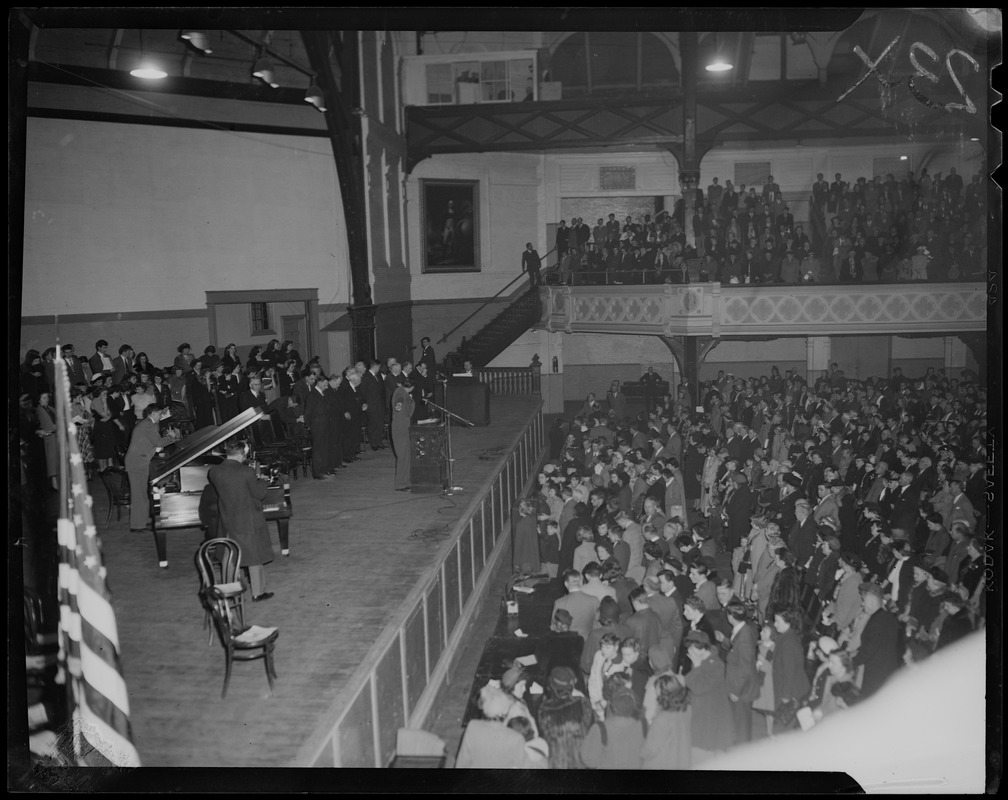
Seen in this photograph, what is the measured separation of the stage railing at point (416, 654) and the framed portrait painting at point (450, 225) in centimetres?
395

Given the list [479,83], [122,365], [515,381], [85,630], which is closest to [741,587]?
[85,630]

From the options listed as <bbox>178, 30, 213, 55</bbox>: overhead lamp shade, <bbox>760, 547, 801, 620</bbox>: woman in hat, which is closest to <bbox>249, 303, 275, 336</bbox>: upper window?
<bbox>178, 30, 213, 55</bbox>: overhead lamp shade

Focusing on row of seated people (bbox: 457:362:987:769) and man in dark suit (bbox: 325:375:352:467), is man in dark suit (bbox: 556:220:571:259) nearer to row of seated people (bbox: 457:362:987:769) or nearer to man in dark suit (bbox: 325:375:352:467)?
man in dark suit (bbox: 325:375:352:467)

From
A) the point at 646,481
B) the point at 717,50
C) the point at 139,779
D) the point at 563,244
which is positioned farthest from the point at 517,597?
the point at 563,244

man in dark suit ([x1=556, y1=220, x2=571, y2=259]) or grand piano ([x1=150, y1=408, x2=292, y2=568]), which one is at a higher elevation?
man in dark suit ([x1=556, y1=220, x2=571, y2=259])

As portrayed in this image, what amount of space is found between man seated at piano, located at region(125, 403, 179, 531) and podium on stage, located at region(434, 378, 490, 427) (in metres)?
6.01

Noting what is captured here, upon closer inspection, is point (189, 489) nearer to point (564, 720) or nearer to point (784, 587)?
point (564, 720)

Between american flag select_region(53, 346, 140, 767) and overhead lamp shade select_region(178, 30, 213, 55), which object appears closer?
american flag select_region(53, 346, 140, 767)

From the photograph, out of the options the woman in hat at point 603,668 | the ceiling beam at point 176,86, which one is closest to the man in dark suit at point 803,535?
the woman in hat at point 603,668

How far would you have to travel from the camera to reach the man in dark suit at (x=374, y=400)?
11.4m

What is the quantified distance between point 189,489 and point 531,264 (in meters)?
9.19

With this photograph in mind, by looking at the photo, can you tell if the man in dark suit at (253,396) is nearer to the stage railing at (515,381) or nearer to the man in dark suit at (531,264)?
the man in dark suit at (531,264)

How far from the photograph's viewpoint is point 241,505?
22.4 feet

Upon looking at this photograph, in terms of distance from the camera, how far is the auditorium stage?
217 inches
